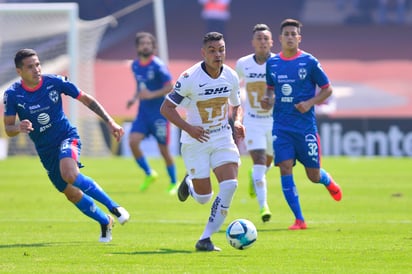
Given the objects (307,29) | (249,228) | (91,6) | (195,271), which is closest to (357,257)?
(249,228)

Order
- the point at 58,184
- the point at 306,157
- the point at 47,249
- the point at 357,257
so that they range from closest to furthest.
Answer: the point at 357,257
the point at 47,249
the point at 58,184
the point at 306,157

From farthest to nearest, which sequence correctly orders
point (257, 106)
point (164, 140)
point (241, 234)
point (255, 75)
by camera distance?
point (164, 140) < point (257, 106) < point (255, 75) < point (241, 234)

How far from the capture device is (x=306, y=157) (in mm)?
13070

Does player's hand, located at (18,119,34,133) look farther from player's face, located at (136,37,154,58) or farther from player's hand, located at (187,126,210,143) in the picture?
player's face, located at (136,37,154,58)

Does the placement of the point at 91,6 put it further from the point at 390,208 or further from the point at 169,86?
the point at 390,208

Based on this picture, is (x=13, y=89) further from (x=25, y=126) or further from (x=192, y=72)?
(x=192, y=72)

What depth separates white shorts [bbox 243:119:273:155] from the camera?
48.8ft

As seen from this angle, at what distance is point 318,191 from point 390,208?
4.01 meters

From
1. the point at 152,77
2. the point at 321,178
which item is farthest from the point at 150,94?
the point at 321,178

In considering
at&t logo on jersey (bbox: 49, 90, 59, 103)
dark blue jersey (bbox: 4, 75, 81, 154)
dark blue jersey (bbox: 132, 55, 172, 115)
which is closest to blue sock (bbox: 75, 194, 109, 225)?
dark blue jersey (bbox: 4, 75, 81, 154)

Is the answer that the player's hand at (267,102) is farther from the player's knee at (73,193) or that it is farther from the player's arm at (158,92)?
the player's arm at (158,92)

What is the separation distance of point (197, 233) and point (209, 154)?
1.92m

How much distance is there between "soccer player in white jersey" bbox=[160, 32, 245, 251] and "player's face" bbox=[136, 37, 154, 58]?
7.96 m

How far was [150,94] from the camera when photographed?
18953mm
